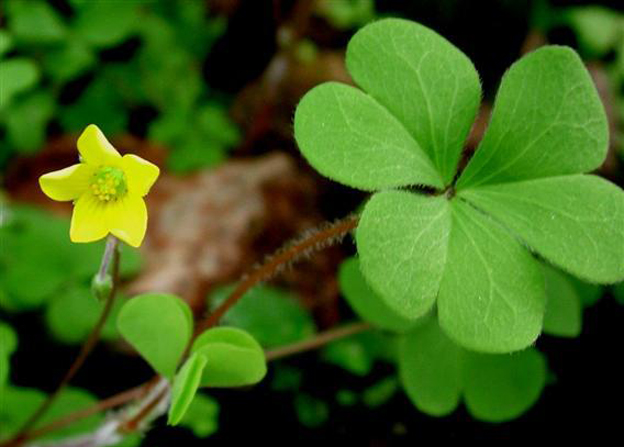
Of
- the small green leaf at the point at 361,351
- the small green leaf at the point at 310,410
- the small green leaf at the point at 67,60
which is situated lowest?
the small green leaf at the point at 310,410

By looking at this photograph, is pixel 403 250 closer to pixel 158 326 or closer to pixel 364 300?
pixel 158 326

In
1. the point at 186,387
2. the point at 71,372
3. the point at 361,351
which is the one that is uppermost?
the point at 186,387

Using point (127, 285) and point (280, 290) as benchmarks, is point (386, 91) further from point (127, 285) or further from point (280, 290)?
point (127, 285)

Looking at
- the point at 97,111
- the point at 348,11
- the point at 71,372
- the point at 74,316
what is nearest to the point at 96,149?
the point at 71,372

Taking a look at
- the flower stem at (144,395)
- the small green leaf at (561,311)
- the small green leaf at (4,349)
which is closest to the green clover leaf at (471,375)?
the small green leaf at (561,311)

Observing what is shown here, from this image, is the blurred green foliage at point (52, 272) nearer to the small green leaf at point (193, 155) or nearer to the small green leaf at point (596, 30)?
the small green leaf at point (193, 155)

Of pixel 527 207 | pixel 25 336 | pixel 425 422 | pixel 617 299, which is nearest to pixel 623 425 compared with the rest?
pixel 617 299

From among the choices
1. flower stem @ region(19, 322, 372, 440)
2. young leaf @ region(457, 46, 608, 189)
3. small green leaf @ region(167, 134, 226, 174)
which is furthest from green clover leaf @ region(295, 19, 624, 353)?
small green leaf @ region(167, 134, 226, 174)
